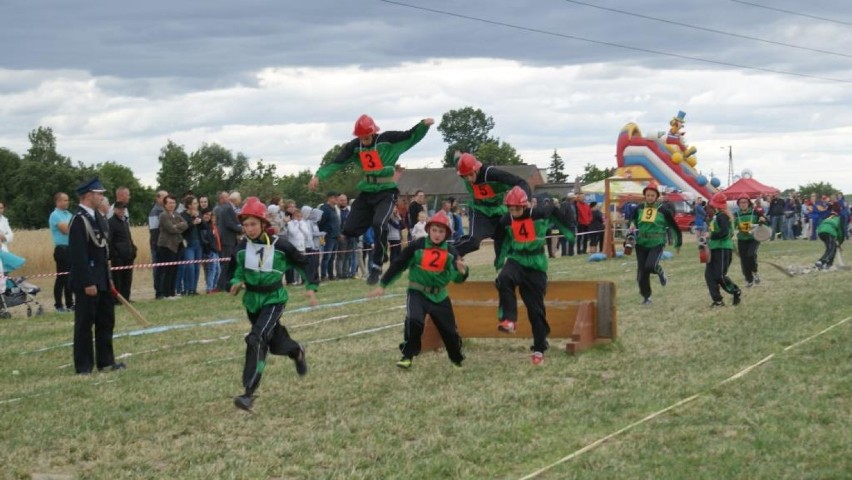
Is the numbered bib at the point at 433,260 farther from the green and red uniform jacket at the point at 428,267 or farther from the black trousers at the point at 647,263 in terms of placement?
the black trousers at the point at 647,263

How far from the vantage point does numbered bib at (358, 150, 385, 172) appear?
1280 cm

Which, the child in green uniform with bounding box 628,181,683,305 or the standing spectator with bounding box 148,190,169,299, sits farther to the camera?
the standing spectator with bounding box 148,190,169,299

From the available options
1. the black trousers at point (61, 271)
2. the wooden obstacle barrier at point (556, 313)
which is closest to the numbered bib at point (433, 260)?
the wooden obstacle barrier at point (556, 313)

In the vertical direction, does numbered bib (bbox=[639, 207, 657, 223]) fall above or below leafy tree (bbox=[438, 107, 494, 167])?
below

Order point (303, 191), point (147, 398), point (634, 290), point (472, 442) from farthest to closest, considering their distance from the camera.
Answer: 1. point (303, 191)
2. point (634, 290)
3. point (147, 398)
4. point (472, 442)

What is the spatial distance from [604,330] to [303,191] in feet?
140

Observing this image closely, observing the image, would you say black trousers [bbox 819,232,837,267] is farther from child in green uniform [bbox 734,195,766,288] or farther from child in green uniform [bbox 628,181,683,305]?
child in green uniform [bbox 628,181,683,305]

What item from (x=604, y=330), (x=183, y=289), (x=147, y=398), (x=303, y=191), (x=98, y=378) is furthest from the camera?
(x=303, y=191)

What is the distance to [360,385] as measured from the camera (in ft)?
33.4

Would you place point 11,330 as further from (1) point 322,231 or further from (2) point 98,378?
(1) point 322,231

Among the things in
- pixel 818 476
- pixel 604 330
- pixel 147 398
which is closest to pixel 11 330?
pixel 147 398

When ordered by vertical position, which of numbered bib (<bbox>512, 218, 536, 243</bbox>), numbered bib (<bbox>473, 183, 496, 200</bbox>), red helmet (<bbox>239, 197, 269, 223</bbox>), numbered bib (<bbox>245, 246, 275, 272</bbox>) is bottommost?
numbered bib (<bbox>245, 246, 275, 272</bbox>)

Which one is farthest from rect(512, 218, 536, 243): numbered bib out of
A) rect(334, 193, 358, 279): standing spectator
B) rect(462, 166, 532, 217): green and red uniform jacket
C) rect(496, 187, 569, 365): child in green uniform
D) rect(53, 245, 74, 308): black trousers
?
rect(334, 193, 358, 279): standing spectator

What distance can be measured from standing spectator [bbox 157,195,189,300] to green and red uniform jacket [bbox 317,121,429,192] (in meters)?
7.69
